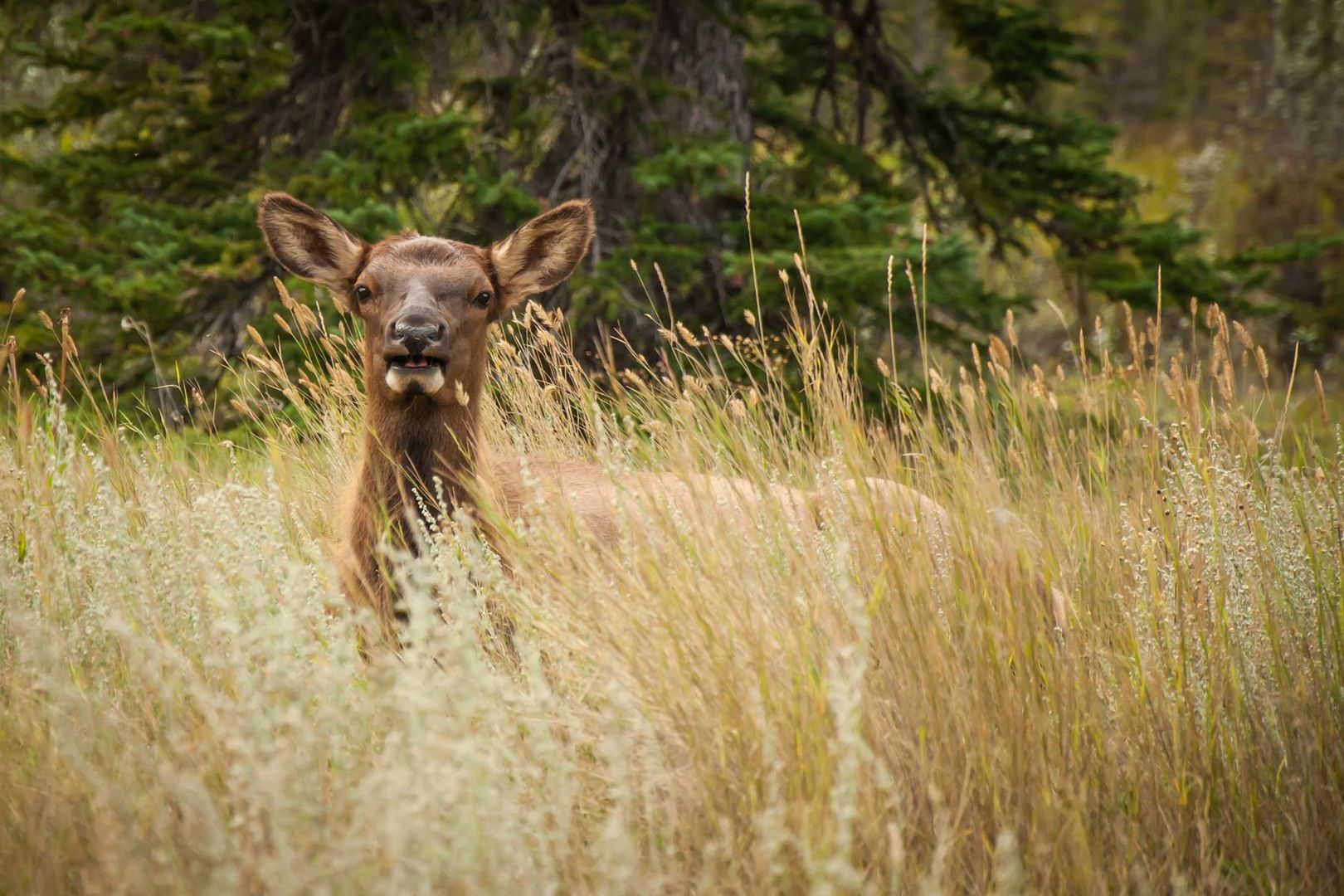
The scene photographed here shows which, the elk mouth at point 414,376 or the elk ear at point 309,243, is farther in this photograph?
the elk ear at point 309,243

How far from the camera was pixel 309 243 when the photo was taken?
17.4 ft

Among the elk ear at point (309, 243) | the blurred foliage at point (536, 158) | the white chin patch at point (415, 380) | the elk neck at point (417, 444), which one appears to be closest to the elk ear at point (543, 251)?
the elk ear at point (309, 243)

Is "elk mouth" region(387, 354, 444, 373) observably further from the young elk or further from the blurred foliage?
the blurred foliage

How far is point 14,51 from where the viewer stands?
7387 millimetres

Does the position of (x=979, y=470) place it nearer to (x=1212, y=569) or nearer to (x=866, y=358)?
(x=1212, y=569)

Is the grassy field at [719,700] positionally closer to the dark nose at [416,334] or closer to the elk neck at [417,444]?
the elk neck at [417,444]

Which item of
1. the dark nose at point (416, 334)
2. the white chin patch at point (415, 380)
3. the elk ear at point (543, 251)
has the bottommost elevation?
the white chin patch at point (415, 380)

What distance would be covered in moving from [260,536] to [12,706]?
0.88 metres

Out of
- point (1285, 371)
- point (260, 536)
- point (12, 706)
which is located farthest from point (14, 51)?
point (1285, 371)

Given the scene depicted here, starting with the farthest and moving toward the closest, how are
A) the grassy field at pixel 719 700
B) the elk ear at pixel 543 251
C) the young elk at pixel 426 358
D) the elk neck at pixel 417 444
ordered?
the elk ear at pixel 543 251 → the elk neck at pixel 417 444 → the young elk at pixel 426 358 → the grassy field at pixel 719 700

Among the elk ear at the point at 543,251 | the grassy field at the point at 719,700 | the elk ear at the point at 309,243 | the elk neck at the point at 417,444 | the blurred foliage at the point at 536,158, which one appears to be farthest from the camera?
the blurred foliage at the point at 536,158

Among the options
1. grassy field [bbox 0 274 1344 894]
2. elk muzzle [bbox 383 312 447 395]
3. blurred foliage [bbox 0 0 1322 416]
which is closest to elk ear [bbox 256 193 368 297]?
elk muzzle [bbox 383 312 447 395]

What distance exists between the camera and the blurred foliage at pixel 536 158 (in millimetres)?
7336

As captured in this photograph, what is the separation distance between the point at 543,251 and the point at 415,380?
1204 mm
